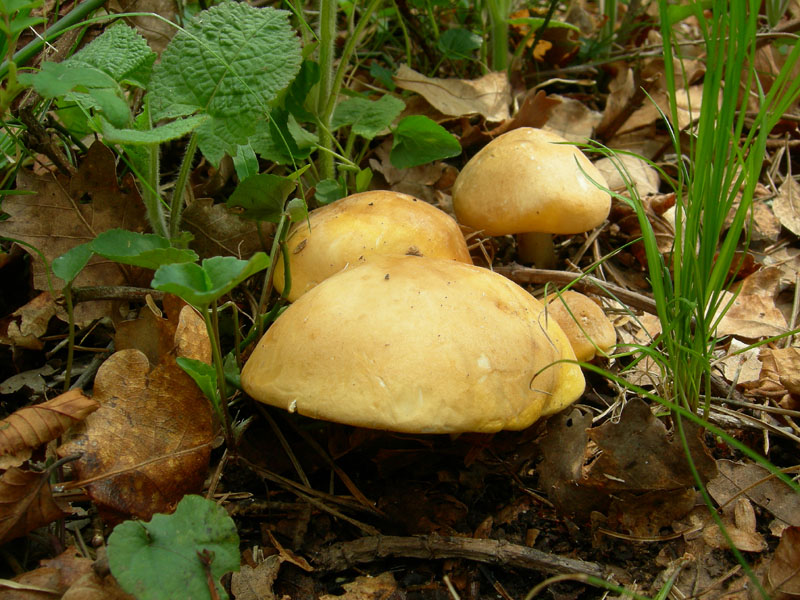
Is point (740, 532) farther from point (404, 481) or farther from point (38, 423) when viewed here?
point (38, 423)

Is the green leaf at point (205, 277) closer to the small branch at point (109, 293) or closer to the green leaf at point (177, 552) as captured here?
the green leaf at point (177, 552)

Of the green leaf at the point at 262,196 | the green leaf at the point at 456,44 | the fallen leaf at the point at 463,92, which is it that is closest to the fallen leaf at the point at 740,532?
the green leaf at the point at 262,196

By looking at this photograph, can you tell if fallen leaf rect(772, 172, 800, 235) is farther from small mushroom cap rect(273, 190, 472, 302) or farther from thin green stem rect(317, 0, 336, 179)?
thin green stem rect(317, 0, 336, 179)

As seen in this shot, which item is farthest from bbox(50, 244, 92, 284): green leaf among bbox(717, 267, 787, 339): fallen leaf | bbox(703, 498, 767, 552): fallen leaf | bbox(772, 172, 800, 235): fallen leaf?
bbox(772, 172, 800, 235): fallen leaf

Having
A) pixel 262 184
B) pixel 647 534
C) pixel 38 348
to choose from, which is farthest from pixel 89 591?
pixel 647 534

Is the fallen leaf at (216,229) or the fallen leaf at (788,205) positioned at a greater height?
the fallen leaf at (216,229)
